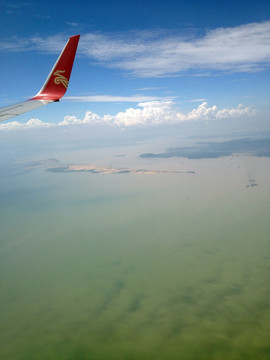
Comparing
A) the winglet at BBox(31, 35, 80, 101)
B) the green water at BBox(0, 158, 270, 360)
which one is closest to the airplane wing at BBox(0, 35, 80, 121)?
the winglet at BBox(31, 35, 80, 101)

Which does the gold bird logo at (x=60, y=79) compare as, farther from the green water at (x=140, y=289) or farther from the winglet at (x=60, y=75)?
the green water at (x=140, y=289)

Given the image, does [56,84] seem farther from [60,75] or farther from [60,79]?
[60,75]

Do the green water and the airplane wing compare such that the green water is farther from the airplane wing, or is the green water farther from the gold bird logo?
the gold bird logo

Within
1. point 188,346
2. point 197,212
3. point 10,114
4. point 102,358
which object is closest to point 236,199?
point 197,212

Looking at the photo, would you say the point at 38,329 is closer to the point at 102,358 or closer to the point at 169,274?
the point at 102,358

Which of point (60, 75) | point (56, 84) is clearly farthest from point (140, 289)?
point (60, 75)

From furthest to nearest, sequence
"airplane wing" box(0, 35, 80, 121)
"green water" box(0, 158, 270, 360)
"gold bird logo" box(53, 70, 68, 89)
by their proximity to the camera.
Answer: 1. "green water" box(0, 158, 270, 360)
2. "gold bird logo" box(53, 70, 68, 89)
3. "airplane wing" box(0, 35, 80, 121)

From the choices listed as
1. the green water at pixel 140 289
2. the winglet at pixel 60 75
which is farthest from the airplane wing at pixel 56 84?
the green water at pixel 140 289
